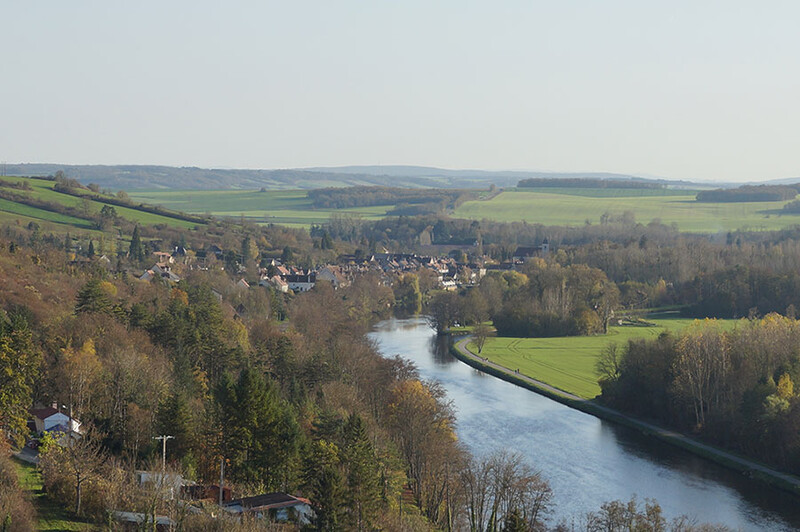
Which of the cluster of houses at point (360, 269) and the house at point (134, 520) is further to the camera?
the cluster of houses at point (360, 269)

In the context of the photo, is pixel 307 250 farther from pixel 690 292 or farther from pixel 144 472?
pixel 144 472

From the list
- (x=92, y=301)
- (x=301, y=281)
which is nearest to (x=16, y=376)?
(x=92, y=301)

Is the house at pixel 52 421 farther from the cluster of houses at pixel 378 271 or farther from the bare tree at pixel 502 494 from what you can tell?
the cluster of houses at pixel 378 271

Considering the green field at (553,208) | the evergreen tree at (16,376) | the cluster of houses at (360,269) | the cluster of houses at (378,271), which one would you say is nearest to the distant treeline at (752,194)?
the green field at (553,208)

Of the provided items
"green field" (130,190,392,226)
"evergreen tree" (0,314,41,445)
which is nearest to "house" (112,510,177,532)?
"evergreen tree" (0,314,41,445)

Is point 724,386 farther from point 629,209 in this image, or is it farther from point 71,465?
point 629,209

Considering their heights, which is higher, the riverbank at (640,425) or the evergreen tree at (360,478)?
the evergreen tree at (360,478)
